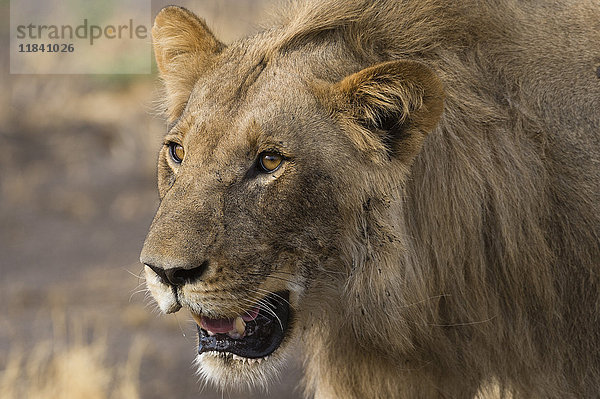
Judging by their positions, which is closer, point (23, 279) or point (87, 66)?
point (23, 279)

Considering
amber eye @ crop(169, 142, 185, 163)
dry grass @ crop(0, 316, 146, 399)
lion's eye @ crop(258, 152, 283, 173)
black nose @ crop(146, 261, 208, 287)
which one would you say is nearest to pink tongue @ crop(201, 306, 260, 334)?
black nose @ crop(146, 261, 208, 287)

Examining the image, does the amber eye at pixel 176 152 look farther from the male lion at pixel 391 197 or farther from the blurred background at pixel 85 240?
the blurred background at pixel 85 240

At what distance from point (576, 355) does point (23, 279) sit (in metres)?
6.17

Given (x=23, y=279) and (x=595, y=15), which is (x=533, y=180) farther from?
(x=23, y=279)

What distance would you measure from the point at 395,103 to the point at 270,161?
454 millimetres

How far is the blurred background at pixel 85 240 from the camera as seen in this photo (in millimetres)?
6430

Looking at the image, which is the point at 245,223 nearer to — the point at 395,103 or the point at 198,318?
the point at 198,318

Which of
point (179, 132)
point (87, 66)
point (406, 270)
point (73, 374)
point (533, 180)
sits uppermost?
point (87, 66)

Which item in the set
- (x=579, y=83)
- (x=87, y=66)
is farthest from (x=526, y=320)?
(x=87, y=66)

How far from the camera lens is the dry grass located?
598cm

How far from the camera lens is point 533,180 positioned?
11.9 ft

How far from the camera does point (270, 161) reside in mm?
3279

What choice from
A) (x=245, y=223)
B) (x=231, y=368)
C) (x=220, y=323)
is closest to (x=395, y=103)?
(x=245, y=223)

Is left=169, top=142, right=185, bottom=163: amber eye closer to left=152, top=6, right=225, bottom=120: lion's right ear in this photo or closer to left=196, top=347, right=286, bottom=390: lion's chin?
left=152, top=6, right=225, bottom=120: lion's right ear
